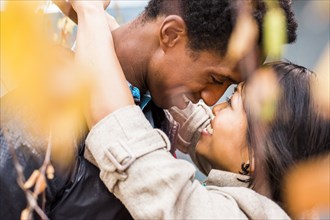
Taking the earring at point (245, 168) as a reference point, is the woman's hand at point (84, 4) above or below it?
above

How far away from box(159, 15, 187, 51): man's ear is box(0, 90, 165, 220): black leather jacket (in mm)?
A: 317

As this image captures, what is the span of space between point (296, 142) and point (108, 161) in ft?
1.87

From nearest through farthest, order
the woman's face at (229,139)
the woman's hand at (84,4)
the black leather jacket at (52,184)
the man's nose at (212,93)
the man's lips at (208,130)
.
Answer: the black leather jacket at (52,184) < the woman's hand at (84,4) < the man's nose at (212,93) < the woman's face at (229,139) < the man's lips at (208,130)

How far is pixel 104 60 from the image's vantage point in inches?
39.3

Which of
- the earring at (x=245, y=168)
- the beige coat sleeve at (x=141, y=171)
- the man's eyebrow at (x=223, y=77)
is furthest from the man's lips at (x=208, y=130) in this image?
the beige coat sleeve at (x=141, y=171)

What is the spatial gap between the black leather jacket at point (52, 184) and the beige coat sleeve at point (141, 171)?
5 centimetres

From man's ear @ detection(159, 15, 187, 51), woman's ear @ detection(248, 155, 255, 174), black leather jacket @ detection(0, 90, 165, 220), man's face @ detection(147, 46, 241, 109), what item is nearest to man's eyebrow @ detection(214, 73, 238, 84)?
man's face @ detection(147, 46, 241, 109)

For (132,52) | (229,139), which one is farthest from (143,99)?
(229,139)

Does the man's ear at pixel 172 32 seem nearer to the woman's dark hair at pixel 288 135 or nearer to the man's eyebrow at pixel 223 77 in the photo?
the man's eyebrow at pixel 223 77

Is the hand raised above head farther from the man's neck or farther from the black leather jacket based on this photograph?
the black leather jacket

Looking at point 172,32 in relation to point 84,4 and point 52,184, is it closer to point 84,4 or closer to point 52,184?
point 84,4

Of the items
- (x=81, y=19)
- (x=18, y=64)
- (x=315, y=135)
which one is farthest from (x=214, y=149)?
(x=18, y=64)

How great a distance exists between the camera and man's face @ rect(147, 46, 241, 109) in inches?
45.1

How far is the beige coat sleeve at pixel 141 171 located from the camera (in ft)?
3.09
